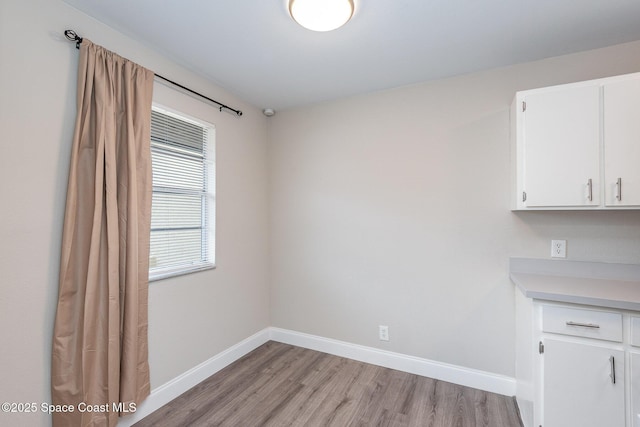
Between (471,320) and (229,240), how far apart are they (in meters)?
2.18

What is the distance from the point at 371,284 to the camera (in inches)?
104

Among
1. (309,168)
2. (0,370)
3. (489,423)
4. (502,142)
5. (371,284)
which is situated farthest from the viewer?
(309,168)

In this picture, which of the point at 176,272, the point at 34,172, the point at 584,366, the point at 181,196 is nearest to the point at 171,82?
the point at 181,196

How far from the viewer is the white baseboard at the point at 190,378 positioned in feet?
6.14

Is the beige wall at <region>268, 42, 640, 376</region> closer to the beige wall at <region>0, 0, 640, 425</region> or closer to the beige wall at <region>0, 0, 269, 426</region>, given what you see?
the beige wall at <region>0, 0, 640, 425</region>

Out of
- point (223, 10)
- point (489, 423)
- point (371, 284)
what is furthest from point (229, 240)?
point (489, 423)

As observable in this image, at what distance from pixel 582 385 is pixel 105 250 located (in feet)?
8.83

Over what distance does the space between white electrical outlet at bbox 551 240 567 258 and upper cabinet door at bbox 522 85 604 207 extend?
37 cm

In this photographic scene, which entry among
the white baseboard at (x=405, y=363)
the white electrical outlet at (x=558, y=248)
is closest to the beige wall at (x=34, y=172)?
the white baseboard at (x=405, y=363)

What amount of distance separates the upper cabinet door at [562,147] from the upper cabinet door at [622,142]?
0.04m

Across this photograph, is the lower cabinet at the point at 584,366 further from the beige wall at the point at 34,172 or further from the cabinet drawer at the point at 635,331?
the beige wall at the point at 34,172

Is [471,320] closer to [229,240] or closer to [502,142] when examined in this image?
[502,142]

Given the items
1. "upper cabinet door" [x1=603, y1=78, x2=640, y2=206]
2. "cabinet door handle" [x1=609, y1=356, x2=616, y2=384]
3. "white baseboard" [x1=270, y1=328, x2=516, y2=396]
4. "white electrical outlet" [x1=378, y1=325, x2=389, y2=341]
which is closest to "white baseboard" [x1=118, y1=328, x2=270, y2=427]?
"white baseboard" [x1=270, y1=328, x2=516, y2=396]

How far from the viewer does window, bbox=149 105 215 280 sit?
207cm
